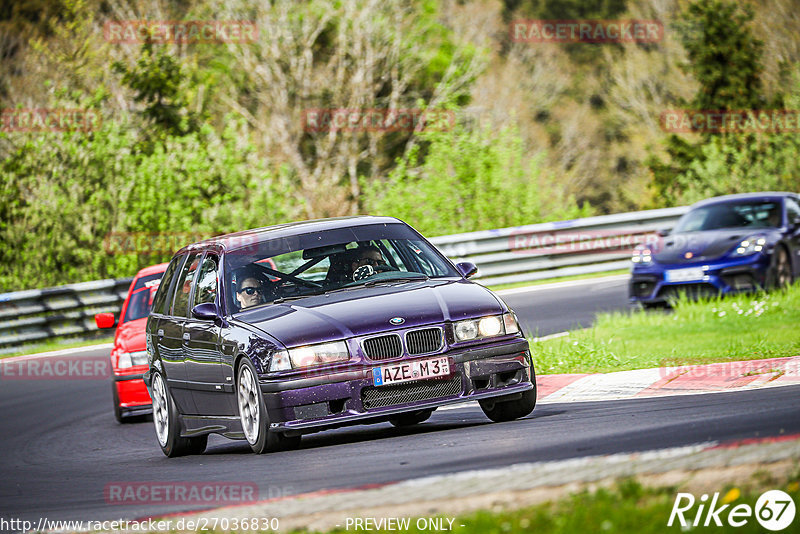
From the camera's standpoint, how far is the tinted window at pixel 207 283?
948 cm

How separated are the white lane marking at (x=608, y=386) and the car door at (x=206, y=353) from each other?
2771 mm

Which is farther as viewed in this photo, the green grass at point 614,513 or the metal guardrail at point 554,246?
the metal guardrail at point 554,246

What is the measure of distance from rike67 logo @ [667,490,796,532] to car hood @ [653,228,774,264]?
11.2 meters

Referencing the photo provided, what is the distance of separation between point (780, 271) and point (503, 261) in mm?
7338

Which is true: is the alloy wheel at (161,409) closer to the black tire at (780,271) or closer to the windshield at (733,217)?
the black tire at (780,271)

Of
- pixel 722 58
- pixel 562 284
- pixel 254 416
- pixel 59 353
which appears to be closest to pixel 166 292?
pixel 254 416

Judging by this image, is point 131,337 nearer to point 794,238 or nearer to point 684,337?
point 684,337

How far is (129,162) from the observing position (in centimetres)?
2694

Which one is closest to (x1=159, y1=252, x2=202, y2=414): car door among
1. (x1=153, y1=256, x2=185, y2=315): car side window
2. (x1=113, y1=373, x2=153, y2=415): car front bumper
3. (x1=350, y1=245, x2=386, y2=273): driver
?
(x1=153, y1=256, x2=185, y2=315): car side window

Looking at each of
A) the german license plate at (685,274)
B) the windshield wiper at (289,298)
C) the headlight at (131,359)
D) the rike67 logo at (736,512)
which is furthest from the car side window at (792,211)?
the rike67 logo at (736,512)

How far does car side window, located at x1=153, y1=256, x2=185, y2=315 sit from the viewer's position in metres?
10.5

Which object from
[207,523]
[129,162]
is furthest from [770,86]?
[207,523]

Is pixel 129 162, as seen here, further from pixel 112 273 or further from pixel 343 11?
pixel 343 11

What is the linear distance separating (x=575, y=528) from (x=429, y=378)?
135 inches
